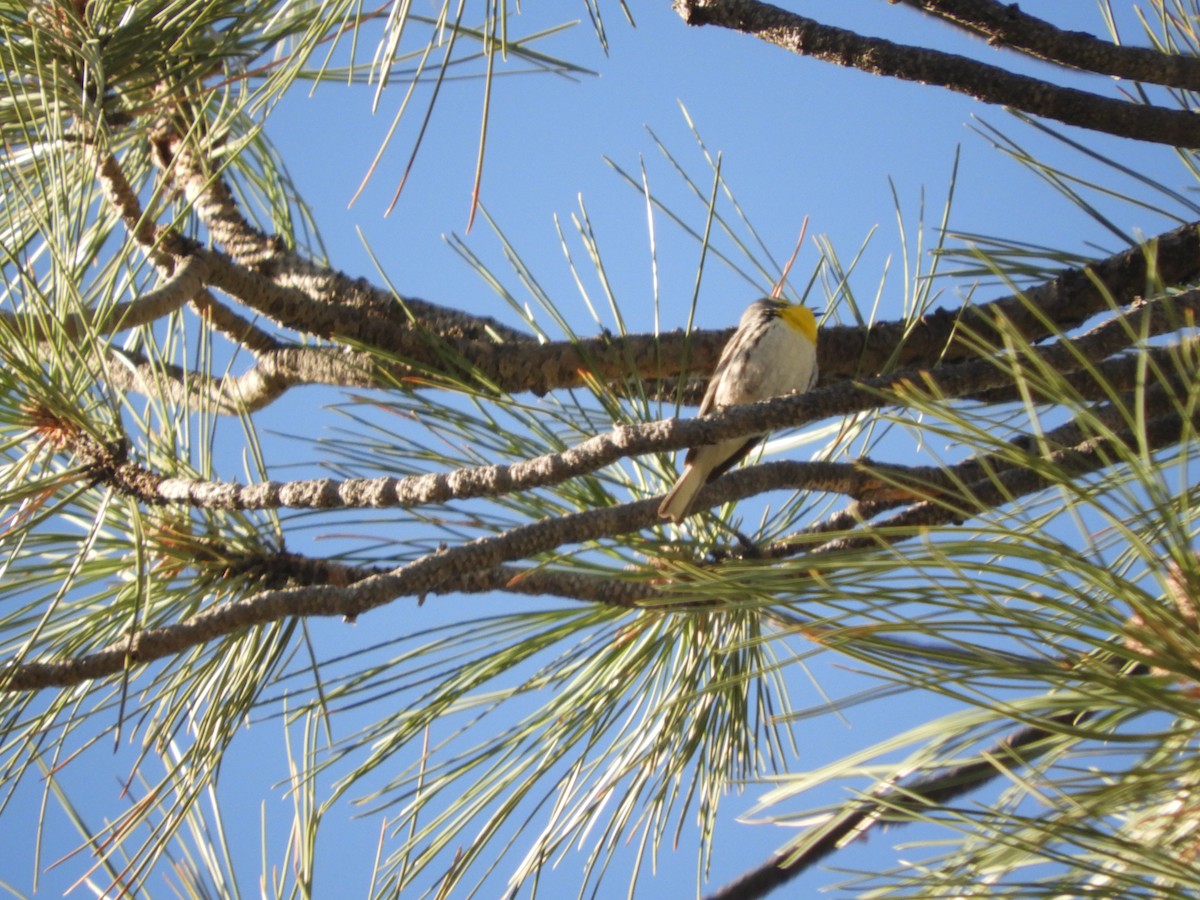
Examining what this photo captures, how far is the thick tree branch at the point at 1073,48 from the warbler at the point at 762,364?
1.88ft

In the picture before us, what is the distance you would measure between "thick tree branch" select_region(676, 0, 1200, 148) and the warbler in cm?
55

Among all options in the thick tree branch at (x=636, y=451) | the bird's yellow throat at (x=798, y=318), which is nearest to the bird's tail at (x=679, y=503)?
the thick tree branch at (x=636, y=451)

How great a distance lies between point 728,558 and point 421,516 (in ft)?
1.07

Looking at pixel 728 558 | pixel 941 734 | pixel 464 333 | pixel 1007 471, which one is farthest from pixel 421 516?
pixel 941 734

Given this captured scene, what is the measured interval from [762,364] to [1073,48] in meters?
0.77

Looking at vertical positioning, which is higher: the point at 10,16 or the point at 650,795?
the point at 10,16

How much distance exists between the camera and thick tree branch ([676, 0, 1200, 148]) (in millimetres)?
892

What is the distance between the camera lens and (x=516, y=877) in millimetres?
1115

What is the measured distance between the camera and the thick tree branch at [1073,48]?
89 cm

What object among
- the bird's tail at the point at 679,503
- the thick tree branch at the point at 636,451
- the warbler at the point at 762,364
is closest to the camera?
the thick tree branch at the point at 636,451

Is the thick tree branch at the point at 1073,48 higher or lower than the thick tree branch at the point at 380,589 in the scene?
higher

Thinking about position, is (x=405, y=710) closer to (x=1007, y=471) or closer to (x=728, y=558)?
(x=728, y=558)

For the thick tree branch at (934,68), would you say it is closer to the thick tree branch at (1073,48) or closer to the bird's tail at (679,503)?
the thick tree branch at (1073,48)

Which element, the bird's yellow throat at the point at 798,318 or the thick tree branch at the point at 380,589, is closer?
the thick tree branch at the point at 380,589
